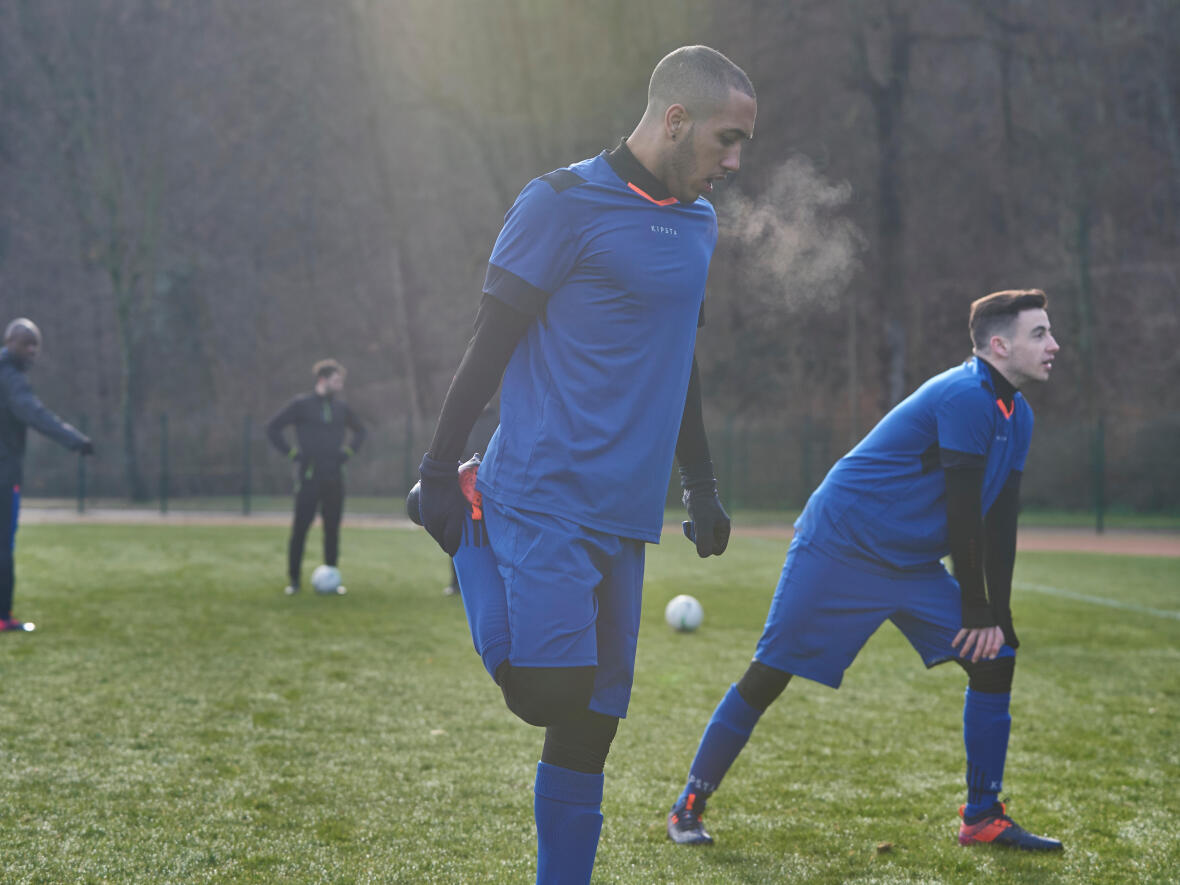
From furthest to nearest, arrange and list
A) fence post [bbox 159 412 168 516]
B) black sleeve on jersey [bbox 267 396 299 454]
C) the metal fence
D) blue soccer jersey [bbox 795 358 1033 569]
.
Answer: fence post [bbox 159 412 168 516] < the metal fence < black sleeve on jersey [bbox 267 396 299 454] < blue soccer jersey [bbox 795 358 1033 569]

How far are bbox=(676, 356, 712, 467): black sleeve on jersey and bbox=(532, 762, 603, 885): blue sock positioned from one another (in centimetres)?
101

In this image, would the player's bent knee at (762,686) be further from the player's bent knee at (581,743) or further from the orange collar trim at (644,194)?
the orange collar trim at (644,194)

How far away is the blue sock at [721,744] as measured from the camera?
13.9 feet

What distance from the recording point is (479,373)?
2820 millimetres

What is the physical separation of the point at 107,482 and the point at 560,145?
626 inches

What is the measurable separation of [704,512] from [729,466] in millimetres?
23297

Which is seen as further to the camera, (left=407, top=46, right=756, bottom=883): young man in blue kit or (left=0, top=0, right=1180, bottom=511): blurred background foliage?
(left=0, top=0, right=1180, bottom=511): blurred background foliage

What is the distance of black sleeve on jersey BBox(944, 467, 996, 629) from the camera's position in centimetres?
396

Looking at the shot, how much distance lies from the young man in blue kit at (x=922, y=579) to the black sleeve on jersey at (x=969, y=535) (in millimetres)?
99

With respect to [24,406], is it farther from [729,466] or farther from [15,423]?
[729,466]

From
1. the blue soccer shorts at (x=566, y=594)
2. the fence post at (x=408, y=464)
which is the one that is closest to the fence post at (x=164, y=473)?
the fence post at (x=408, y=464)

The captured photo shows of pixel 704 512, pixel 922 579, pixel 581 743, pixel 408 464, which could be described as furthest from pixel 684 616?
pixel 408 464

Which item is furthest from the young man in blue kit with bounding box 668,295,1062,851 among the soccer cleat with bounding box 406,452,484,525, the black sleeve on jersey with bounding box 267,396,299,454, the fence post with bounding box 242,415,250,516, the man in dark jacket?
the fence post with bounding box 242,415,250,516

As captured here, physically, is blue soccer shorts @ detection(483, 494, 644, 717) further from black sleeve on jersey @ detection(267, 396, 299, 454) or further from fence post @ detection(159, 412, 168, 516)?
fence post @ detection(159, 412, 168, 516)
